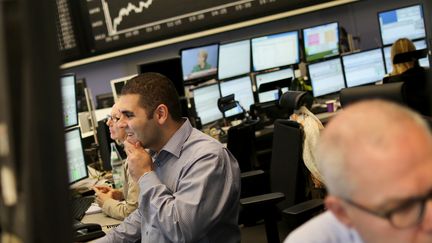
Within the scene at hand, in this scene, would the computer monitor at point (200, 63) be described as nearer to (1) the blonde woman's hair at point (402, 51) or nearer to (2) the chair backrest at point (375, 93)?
(1) the blonde woman's hair at point (402, 51)

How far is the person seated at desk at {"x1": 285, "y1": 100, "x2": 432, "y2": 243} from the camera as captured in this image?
3.06ft

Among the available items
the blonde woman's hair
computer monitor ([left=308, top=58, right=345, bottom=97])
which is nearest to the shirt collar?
the blonde woman's hair

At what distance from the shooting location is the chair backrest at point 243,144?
4.04 meters

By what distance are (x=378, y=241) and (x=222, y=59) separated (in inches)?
187

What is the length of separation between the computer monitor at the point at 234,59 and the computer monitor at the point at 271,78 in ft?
0.51

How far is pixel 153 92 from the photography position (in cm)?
230

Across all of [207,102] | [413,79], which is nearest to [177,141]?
[413,79]

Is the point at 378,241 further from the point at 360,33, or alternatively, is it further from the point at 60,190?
the point at 360,33

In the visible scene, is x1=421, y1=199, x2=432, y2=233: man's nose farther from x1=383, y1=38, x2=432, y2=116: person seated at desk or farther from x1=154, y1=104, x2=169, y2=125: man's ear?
x1=383, y1=38, x2=432, y2=116: person seated at desk

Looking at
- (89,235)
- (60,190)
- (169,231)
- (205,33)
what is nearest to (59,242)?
(60,190)

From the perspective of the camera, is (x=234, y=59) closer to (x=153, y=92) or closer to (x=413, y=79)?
(x=413, y=79)

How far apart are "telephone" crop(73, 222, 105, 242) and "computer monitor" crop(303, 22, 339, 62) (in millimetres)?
4044

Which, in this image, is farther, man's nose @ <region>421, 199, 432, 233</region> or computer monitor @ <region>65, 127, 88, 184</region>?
computer monitor @ <region>65, 127, 88, 184</region>

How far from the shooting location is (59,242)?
511 mm
